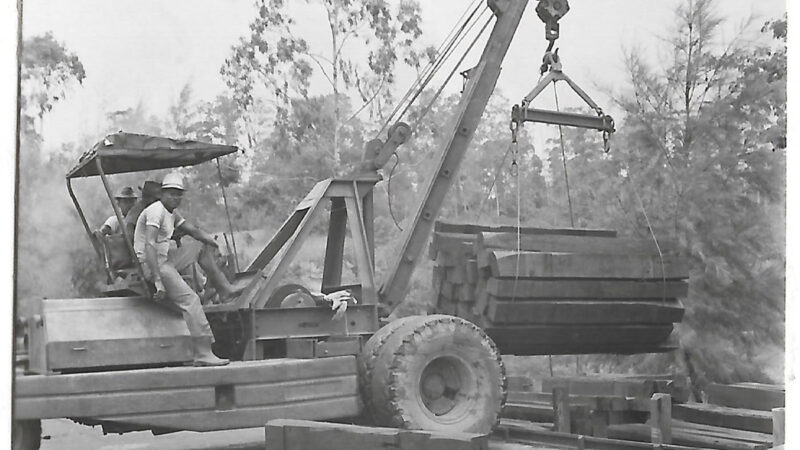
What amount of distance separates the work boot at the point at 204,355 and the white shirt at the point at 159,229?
578 mm

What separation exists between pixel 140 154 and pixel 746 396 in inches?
196

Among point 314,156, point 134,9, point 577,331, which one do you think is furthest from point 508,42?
point 134,9

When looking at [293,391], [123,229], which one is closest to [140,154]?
[123,229]

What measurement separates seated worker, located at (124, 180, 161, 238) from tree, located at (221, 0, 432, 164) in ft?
3.36

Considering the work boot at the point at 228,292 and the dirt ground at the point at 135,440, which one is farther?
the work boot at the point at 228,292

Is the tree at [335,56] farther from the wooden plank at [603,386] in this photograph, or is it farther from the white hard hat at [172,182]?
the wooden plank at [603,386]

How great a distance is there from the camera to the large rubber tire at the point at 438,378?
7.05 metres

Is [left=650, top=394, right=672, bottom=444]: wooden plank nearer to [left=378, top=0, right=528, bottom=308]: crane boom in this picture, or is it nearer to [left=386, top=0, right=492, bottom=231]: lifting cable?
[left=378, top=0, right=528, bottom=308]: crane boom

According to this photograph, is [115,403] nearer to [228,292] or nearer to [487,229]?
[228,292]

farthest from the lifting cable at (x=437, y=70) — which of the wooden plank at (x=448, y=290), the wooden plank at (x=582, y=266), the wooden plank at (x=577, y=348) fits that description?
the wooden plank at (x=577, y=348)

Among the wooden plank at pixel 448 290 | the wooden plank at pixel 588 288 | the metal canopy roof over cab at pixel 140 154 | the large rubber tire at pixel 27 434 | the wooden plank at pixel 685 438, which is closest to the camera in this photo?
the large rubber tire at pixel 27 434

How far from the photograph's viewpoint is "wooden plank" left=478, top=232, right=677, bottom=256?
828cm

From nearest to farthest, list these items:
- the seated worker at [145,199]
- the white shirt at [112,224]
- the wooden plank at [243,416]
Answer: the wooden plank at [243,416]
the white shirt at [112,224]
the seated worker at [145,199]

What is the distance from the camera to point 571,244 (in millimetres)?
8406
